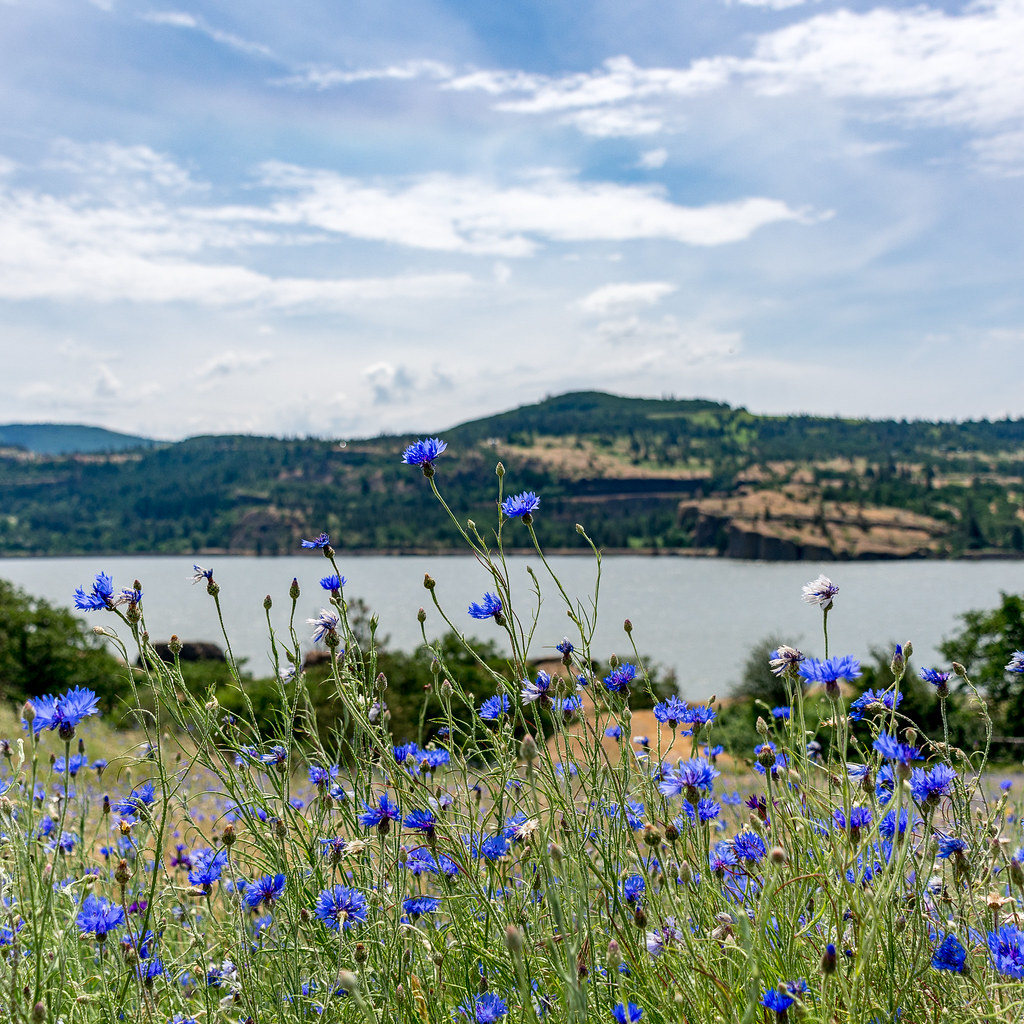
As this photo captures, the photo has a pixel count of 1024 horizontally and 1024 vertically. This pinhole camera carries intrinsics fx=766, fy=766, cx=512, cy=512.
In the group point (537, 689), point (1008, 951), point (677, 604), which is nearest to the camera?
point (1008, 951)

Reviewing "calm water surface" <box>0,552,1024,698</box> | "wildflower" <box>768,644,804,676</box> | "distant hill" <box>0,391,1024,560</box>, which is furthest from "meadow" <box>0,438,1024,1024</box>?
"distant hill" <box>0,391,1024,560</box>

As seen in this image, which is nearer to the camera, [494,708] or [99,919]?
[99,919]

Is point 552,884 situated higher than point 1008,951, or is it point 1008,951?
point 552,884

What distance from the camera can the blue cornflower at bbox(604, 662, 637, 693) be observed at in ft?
7.33

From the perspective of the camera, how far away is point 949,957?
1730 mm

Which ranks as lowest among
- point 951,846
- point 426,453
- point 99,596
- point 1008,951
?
point 1008,951

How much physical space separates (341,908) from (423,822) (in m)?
0.30

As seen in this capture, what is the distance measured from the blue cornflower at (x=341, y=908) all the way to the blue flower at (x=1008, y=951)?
1.46 m

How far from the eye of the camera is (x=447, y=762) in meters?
2.73

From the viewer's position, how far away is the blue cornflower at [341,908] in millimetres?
1949

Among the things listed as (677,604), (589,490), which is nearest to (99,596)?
(677,604)

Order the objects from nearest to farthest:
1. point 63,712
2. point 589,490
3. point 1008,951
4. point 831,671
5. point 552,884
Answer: point 552,884 < point 1008,951 < point 831,671 < point 63,712 < point 589,490

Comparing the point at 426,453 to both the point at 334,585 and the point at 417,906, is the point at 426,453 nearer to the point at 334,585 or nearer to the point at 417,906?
the point at 334,585

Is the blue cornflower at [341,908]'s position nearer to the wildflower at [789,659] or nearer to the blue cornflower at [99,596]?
the blue cornflower at [99,596]
